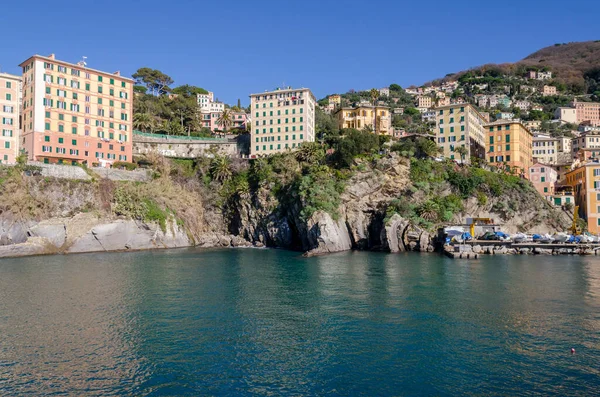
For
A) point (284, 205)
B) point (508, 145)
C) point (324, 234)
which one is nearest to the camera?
point (324, 234)

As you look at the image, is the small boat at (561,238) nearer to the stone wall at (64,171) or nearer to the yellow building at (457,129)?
the yellow building at (457,129)

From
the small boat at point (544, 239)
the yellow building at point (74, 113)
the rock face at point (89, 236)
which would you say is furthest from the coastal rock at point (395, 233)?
the yellow building at point (74, 113)

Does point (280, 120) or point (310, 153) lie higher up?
point (280, 120)

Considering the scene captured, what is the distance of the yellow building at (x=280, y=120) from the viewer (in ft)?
337

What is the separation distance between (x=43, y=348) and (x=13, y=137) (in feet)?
240

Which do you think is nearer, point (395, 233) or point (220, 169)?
point (395, 233)

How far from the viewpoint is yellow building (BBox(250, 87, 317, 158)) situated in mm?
102688

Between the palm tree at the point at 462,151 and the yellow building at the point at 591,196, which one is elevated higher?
the palm tree at the point at 462,151

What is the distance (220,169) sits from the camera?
319 ft

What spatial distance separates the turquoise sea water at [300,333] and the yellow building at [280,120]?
56.1 meters

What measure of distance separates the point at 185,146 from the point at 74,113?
2575cm

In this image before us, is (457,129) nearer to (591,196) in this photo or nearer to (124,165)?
(591,196)

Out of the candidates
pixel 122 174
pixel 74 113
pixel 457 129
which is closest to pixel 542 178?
pixel 457 129

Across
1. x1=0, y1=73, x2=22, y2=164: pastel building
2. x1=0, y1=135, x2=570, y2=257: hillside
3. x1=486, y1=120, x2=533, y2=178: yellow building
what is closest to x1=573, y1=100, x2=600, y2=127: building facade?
x1=486, y1=120, x2=533, y2=178: yellow building
